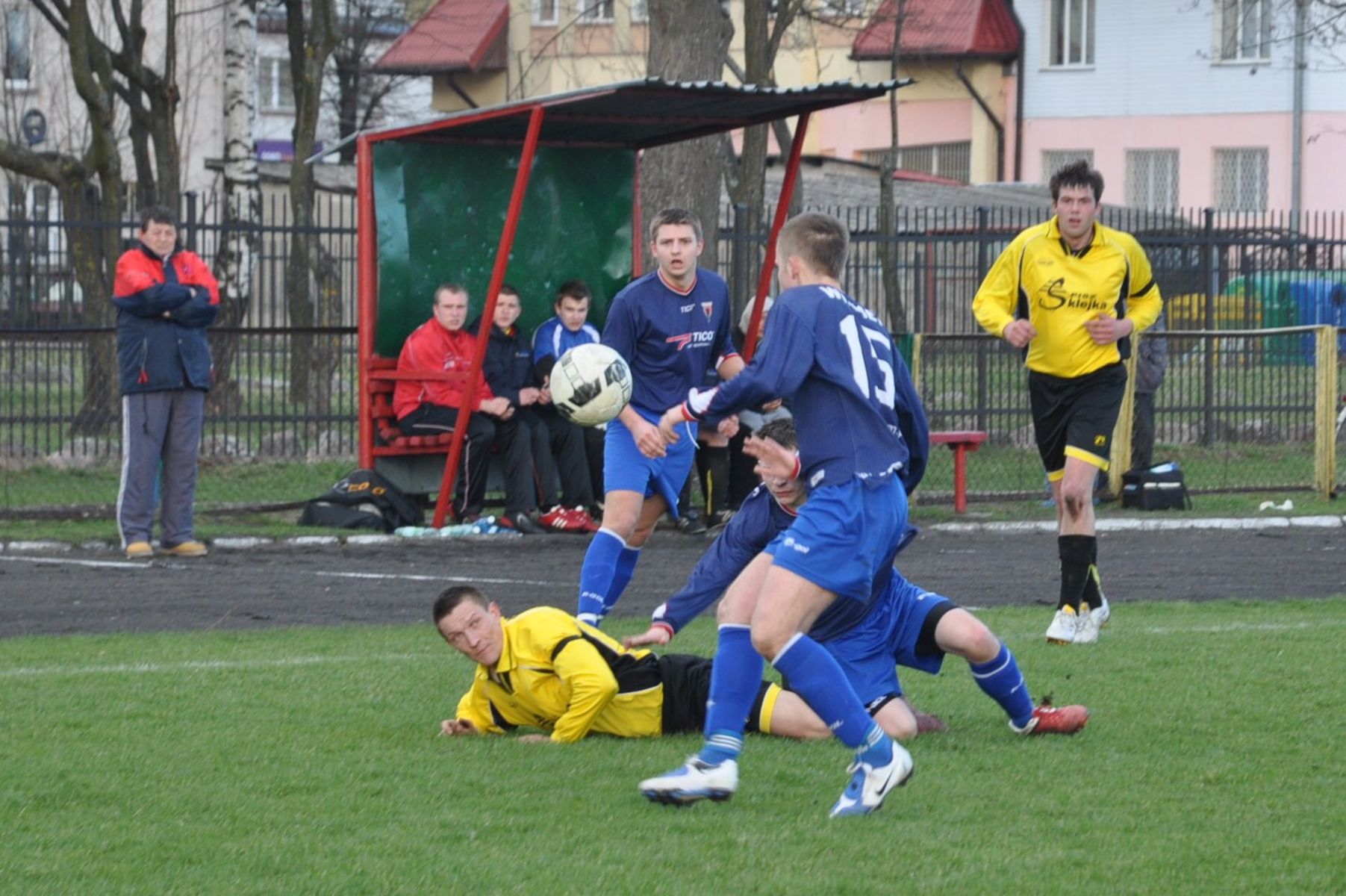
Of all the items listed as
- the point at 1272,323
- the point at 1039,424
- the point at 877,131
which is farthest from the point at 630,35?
the point at 1039,424

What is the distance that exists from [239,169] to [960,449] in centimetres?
980

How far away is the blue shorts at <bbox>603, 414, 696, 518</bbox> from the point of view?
27.7ft

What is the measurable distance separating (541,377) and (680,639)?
5195 mm

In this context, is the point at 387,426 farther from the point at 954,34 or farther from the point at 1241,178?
the point at 1241,178

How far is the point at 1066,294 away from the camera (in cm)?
878

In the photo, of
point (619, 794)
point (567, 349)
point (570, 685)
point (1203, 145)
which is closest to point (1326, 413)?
point (567, 349)

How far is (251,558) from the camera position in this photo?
38.9ft

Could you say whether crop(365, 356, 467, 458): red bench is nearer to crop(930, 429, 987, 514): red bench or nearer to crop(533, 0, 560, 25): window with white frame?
crop(930, 429, 987, 514): red bench

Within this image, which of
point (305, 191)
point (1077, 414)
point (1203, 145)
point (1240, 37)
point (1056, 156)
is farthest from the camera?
point (1056, 156)

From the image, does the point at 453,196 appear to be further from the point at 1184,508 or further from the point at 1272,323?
the point at 1272,323

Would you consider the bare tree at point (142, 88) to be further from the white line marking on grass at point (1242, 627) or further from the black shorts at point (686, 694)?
the black shorts at point (686, 694)

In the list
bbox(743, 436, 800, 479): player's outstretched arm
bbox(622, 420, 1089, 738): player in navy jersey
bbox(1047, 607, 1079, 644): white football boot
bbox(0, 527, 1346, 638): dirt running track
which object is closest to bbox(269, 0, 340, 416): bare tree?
bbox(0, 527, 1346, 638): dirt running track

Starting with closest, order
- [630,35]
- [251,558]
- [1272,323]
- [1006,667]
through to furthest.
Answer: [1006,667] < [251,558] < [1272,323] < [630,35]

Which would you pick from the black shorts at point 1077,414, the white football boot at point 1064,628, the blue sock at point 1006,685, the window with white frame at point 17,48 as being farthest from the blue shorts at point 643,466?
the window with white frame at point 17,48
